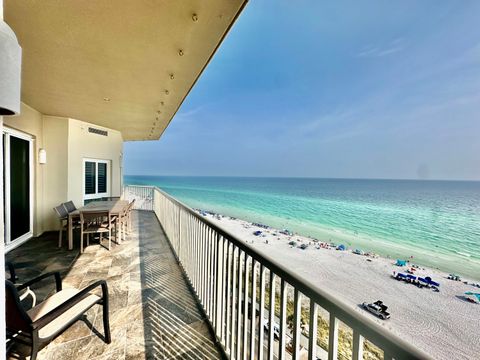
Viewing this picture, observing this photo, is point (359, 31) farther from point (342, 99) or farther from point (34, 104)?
point (34, 104)

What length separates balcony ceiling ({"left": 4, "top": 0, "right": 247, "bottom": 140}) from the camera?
200cm

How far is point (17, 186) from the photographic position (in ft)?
15.0

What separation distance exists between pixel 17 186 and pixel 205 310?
5.00 m

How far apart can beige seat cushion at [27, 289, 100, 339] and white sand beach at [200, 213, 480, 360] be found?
10.4 feet

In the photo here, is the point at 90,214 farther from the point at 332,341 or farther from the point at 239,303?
the point at 332,341

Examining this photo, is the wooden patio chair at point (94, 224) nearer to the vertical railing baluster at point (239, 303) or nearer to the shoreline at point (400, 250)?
the vertical railing baluster at point (239, 303)

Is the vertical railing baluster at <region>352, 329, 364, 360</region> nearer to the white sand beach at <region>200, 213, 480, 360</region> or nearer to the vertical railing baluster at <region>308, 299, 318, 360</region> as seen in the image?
the vertical railing baluster at <region>308, 299, 318, 360</region>

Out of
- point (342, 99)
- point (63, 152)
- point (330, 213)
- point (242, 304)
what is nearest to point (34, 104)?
point (63, 152)

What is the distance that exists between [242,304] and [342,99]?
147ft

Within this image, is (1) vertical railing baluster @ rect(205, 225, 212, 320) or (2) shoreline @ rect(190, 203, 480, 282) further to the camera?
(2) shoreline @ rect(190, 203, 480, 282)

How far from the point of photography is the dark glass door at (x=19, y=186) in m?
4.36

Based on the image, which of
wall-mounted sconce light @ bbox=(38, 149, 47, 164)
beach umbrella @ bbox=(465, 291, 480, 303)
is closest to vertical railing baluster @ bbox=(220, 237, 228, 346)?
wall-mounted sconce light @ bbox=(38, 149, 47, 164)

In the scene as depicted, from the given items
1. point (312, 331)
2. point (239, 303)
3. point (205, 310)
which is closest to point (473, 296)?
point (205, 310)

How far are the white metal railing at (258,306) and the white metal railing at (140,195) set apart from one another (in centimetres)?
697
